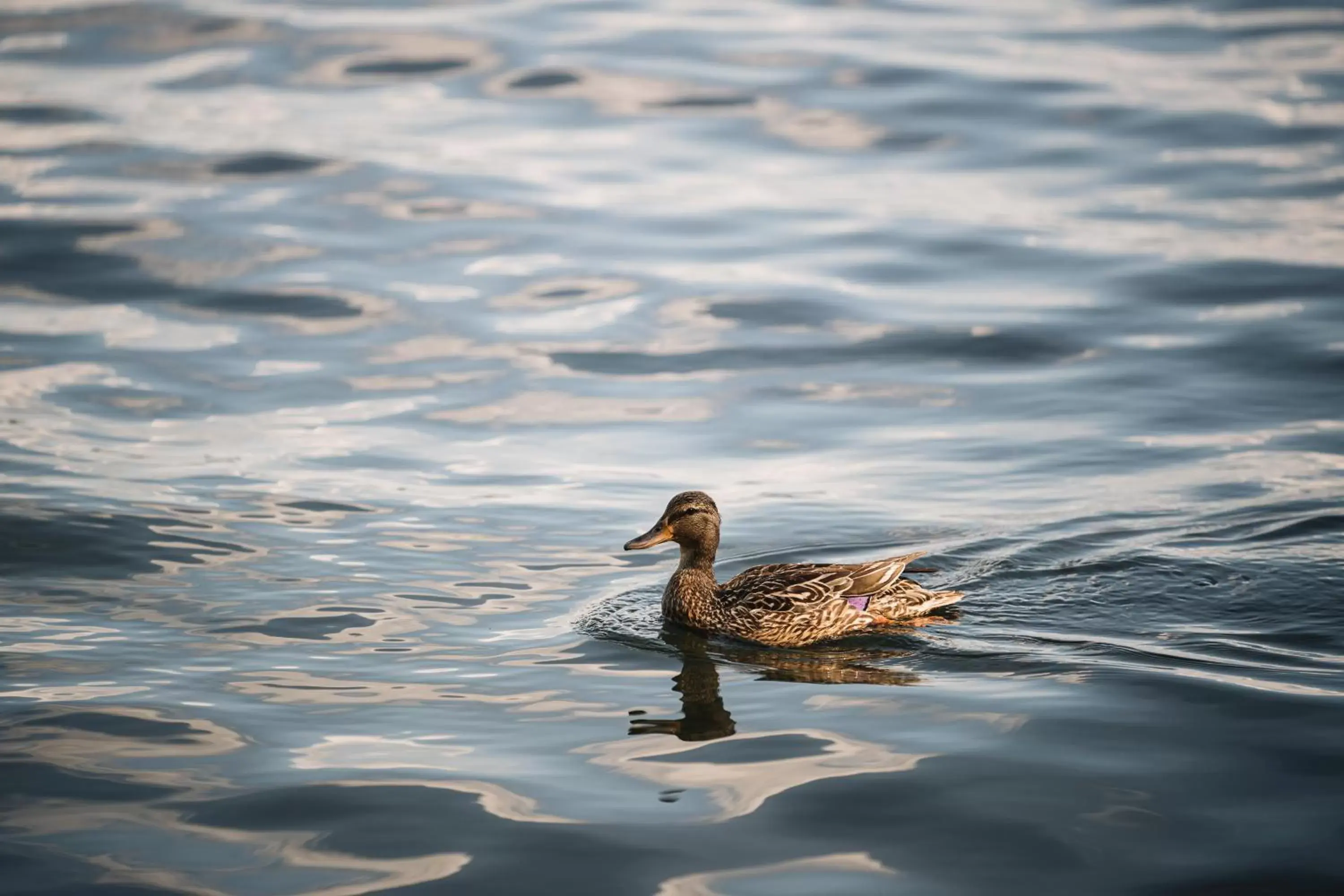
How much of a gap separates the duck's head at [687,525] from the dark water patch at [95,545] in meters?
2.79

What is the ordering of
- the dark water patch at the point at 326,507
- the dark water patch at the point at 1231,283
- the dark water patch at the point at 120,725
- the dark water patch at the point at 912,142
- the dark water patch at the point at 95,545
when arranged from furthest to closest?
the dark water patch at the point at 912,142 → the dark water patch at the point at 1231,283 → the dark water patch at the point at 326,507 → the dark water patch at the point at 95,545 → the dark water patch at the point at 120,725

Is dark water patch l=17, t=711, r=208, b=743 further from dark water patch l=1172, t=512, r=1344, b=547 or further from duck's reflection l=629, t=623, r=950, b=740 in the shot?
dark water patch l=1172, t=512, r=1344, b=547

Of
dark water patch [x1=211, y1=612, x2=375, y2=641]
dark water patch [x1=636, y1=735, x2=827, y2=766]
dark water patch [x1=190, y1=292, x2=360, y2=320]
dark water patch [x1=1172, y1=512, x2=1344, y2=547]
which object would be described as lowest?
dark water patch [x1=636, y1=735, x2=827, y2=766]

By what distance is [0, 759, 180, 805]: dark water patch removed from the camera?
27.1 feet

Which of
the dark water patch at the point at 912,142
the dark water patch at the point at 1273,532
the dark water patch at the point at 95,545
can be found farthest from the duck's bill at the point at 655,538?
the dark water patch at the point at 912,142

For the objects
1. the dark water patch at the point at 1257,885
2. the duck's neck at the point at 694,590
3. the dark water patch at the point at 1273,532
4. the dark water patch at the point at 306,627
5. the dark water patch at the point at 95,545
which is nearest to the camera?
the dark water patch at the point at 1257,885

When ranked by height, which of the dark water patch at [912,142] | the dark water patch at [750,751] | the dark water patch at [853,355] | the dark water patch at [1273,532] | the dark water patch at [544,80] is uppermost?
the dark water patch at [544,80]

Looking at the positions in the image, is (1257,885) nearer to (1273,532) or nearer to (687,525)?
(687,525)

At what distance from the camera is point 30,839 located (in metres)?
7.86

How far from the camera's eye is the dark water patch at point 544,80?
27.5 m

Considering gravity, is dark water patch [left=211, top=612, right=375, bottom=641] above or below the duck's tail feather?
below

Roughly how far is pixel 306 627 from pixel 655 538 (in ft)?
7.00

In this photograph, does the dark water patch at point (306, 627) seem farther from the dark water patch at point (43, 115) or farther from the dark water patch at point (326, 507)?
the dark water patch at point (43, 115)

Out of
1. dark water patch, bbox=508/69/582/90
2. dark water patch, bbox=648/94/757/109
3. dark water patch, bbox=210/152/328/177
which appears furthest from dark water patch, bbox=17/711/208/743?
dark water patch, bbox=508/69/582/90
